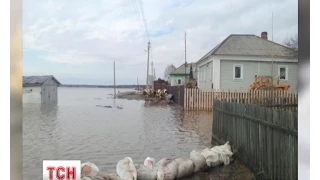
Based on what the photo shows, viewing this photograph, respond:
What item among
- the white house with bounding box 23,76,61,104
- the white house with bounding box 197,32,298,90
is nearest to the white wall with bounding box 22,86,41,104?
the white house with bounding box 23,76,61,104

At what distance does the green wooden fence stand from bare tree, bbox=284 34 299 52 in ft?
1.37

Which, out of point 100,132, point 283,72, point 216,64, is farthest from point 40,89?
point 283,72

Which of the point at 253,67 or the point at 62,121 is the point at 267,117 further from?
the point at 62,121

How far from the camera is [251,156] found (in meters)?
2.82

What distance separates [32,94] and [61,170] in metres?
0.50

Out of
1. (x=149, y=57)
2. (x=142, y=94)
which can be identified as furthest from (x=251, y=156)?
(x=149, y=57)

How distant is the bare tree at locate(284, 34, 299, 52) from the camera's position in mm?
1905

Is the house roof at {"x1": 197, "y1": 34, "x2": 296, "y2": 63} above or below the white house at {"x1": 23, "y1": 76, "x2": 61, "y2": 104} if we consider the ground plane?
above

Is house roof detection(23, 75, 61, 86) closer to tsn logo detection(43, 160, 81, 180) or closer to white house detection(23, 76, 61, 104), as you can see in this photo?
white house detection(23, 76, 61, 104)

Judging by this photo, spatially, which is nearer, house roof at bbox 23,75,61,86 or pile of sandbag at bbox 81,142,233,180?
house roof at bbox 23,75,61,86

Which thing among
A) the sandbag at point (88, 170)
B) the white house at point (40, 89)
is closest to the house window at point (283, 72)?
the sandbag at point (88, 170)
